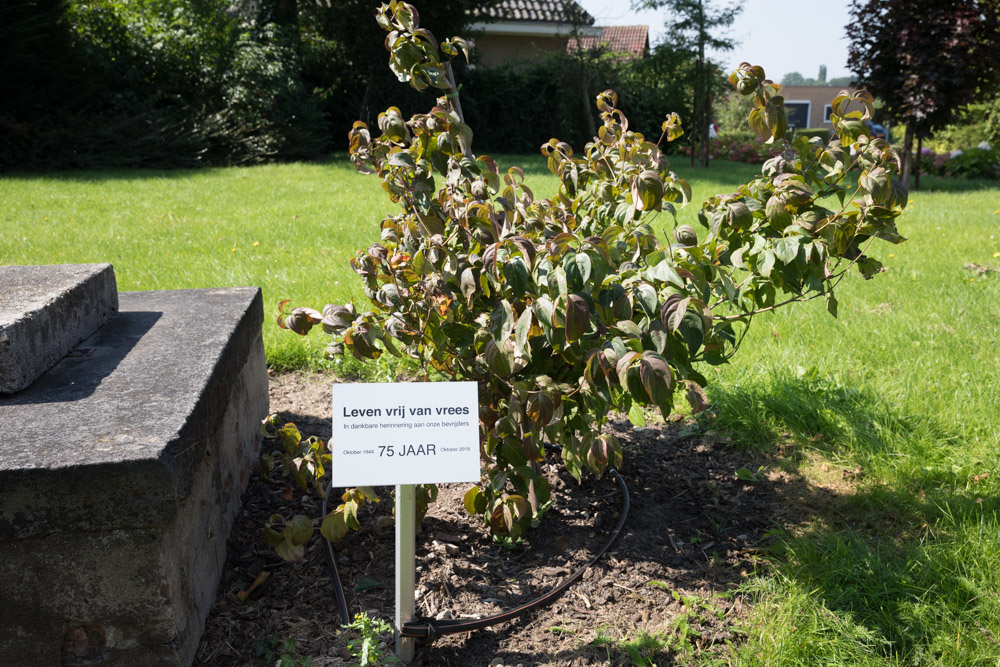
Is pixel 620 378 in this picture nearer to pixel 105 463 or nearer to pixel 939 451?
pixel 105 463

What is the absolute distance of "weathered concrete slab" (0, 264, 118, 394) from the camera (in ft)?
6.25

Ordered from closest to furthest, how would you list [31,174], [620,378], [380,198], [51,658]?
[620,378] → [51,658] → [380,198] → [31,174]

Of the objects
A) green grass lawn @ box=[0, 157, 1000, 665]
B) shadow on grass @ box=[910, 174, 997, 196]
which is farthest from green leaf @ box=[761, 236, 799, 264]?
shadow on grass @ box=[910, 174, 997, 196]

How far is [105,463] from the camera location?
1.56 meters

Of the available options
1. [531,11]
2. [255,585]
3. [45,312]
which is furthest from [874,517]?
[531,11]

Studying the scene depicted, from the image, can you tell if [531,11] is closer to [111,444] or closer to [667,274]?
[667,274]

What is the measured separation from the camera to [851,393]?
10.4ft

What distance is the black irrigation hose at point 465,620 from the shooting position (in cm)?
180

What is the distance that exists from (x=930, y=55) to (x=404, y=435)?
11.6 meters

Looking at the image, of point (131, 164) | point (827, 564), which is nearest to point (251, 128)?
point (131, 164)

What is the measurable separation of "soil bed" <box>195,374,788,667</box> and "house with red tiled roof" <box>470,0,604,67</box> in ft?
61.3

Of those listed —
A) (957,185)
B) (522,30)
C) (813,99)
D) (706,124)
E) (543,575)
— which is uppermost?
(813,99)

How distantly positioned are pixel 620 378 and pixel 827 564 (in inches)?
44.3

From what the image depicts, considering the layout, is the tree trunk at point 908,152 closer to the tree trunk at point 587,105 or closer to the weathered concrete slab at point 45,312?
the tree trunk at point 587,105
